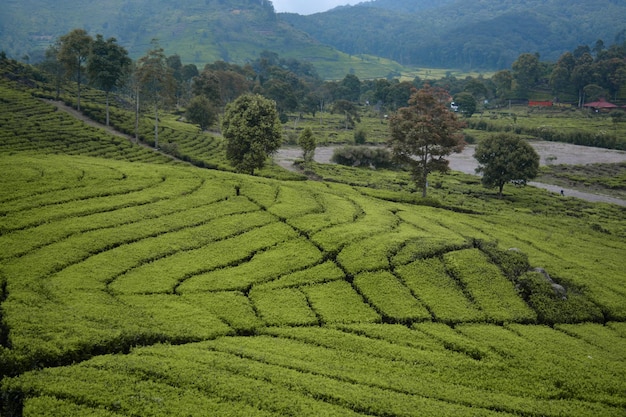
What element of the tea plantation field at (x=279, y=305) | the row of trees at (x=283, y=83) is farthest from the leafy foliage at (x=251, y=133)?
the row of trees at (x=283, y=83)

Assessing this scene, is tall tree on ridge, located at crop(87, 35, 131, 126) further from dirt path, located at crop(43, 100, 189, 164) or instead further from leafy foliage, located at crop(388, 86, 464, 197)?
leafy foliage, located at crop(388, 86, 464, 197)

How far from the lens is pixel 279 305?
21.5 m

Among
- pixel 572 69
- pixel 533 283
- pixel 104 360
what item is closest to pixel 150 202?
pixel 104 360

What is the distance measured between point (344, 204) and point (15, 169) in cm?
2359

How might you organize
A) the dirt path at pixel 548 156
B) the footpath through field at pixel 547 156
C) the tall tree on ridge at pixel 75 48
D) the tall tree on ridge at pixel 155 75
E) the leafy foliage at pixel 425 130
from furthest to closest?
the dirt path at pixel 548 156, the tall tree on ridge at pixel 75 48, the footpath through field at pixel 547 156, the tall tree on ridge at pixel 155 75, the leafy foliage at pixel 425 130

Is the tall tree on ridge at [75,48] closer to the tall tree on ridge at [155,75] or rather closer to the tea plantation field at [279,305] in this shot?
the tall tree on ridge at [155,75]

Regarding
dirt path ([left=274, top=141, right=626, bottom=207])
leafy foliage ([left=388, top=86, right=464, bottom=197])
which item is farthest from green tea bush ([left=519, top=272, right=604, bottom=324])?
dirt path ([left=274, top=141, right=626, bottom=207])

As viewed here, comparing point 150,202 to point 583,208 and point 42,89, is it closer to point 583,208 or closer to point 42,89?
point 583,208

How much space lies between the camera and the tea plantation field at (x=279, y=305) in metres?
14.9

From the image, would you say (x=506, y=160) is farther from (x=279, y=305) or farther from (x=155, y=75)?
(x=155, y=75)

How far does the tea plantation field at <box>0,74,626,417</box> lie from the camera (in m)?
14.9

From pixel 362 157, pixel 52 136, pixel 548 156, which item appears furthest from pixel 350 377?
pixel 548 156

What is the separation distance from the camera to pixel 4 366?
14633 mm

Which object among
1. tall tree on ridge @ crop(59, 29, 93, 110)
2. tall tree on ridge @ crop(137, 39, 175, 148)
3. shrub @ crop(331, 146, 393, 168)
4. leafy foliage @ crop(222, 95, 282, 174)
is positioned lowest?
shrub @ crop(331, 146, 393, 168)
